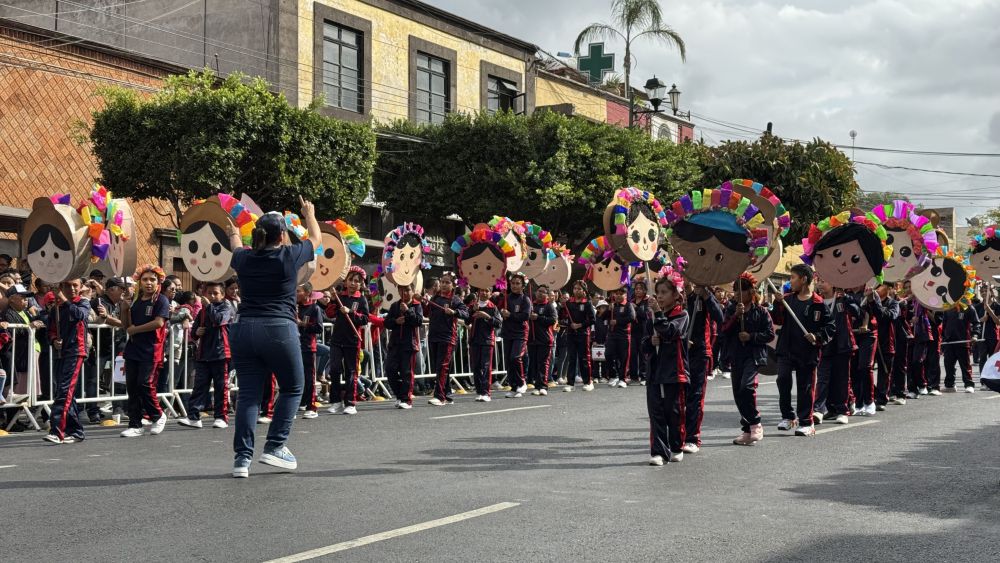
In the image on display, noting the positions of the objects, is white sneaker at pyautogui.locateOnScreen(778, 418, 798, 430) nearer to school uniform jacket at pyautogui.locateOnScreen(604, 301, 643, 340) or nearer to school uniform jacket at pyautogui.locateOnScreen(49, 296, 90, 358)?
school uniform jacket at pyautogui.locateOnScreen(49, 296, 90, 358)

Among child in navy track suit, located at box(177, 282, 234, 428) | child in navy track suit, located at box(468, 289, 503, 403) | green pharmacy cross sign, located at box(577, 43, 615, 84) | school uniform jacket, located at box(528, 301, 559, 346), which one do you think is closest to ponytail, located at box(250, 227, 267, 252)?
child in navy track suit, located at box(177, 282, 234, 428)

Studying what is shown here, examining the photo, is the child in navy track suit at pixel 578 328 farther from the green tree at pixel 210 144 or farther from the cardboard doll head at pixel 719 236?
the cardboard doll head at pixel 719 236

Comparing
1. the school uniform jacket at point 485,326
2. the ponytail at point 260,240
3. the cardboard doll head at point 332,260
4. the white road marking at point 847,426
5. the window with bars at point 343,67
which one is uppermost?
the window with bars at point 343,67

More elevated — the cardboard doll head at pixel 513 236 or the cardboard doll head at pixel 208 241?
the cardboard doll head at pixel 513 236

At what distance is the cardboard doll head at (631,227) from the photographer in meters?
13.4

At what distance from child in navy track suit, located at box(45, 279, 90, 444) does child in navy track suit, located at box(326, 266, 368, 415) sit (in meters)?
3.46

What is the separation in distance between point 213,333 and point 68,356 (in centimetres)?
185

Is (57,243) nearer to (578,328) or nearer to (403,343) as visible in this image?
(403,343)

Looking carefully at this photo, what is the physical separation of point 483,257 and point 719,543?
1070cm

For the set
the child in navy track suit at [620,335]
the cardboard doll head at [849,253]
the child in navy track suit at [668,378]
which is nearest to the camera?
the child in navy track suit at [668,378]

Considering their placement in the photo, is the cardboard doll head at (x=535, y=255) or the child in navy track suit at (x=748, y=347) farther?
the cardboard doll head at (x=535, y=255)

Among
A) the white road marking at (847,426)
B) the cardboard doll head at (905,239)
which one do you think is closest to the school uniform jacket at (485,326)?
the cardboard doll head at (905,239)

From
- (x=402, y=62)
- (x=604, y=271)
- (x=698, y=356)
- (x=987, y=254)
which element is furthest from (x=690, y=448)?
(x=402, y=62)

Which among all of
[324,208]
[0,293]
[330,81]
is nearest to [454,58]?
[330,81]
